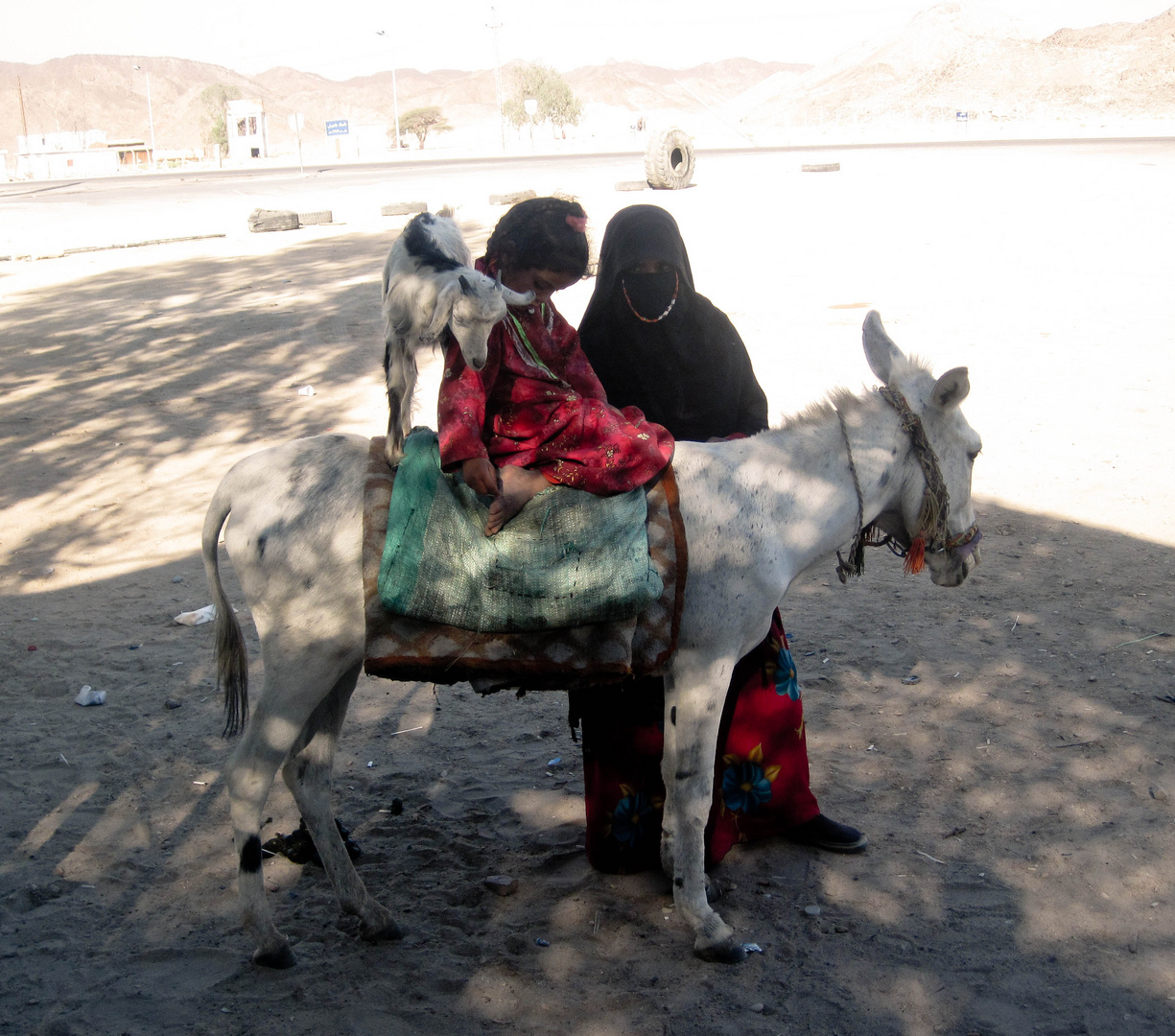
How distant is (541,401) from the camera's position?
8.50 feet

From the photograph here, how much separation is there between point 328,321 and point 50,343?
9.10 ft

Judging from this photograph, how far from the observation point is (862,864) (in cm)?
324

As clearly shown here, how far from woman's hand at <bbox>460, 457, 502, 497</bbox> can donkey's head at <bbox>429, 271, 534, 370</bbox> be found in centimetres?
25

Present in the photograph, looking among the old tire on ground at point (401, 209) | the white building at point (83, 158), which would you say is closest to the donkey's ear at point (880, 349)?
the old tire on ground at point (401, 209)

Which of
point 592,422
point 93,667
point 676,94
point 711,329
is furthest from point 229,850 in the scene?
point 676,94

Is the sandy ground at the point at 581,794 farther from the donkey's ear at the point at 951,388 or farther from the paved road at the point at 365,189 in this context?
the paved road at the point at 365,189

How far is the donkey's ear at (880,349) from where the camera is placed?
117 inches

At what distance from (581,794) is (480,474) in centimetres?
170

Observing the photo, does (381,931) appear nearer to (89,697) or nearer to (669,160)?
(89,697)

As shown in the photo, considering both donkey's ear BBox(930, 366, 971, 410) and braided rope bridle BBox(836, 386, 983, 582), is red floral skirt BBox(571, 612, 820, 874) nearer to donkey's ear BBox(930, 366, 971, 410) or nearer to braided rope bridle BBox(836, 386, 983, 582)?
braided rope bridle BBox(836, 386, 983, 582)

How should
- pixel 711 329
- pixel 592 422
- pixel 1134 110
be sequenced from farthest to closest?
pixel 1134 110 < pixel 711 329 < pixel 592 422

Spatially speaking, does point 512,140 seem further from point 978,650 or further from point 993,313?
point 978,650

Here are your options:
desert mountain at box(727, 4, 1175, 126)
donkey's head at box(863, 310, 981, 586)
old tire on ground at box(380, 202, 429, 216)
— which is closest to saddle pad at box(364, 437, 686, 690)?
donkey's head at box(863, 310, 981, 586)

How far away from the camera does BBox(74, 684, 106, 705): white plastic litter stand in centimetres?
428
